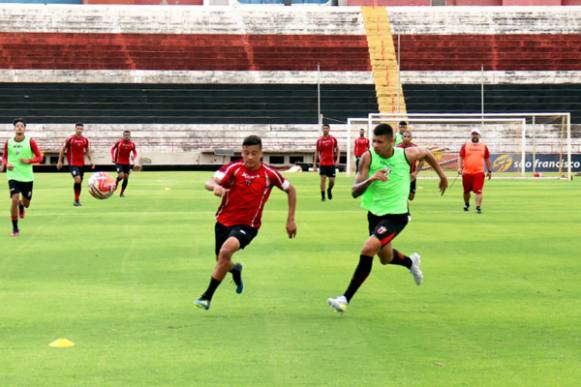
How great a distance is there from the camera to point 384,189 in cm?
1109

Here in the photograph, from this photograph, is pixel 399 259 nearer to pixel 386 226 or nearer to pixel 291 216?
pixel 386 226

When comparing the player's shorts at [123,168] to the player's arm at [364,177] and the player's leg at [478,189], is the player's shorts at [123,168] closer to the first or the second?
the player's leg at [478,189]

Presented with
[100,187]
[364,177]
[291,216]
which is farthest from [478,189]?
[291,216]

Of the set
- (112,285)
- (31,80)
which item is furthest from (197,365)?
(31,80)

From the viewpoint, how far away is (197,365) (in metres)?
7.94

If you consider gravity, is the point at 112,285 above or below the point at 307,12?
below

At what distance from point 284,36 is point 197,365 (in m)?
59.0

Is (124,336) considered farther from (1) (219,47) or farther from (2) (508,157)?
(1) (219,47)

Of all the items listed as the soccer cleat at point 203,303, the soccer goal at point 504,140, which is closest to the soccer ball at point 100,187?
the soccer cleat at point 203,303

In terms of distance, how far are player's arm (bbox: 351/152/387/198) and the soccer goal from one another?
3627 cm

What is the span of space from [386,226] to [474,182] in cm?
1496

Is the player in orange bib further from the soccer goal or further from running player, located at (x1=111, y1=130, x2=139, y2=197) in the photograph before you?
the soccer goal

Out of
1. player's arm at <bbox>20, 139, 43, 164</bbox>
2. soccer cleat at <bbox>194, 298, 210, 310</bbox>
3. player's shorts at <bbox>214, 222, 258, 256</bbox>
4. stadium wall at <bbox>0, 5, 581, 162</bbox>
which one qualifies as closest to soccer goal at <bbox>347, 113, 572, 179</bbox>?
stadium wall at <bbox>0, 5, 581, 162</bbox>

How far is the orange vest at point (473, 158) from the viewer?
1020 inches
